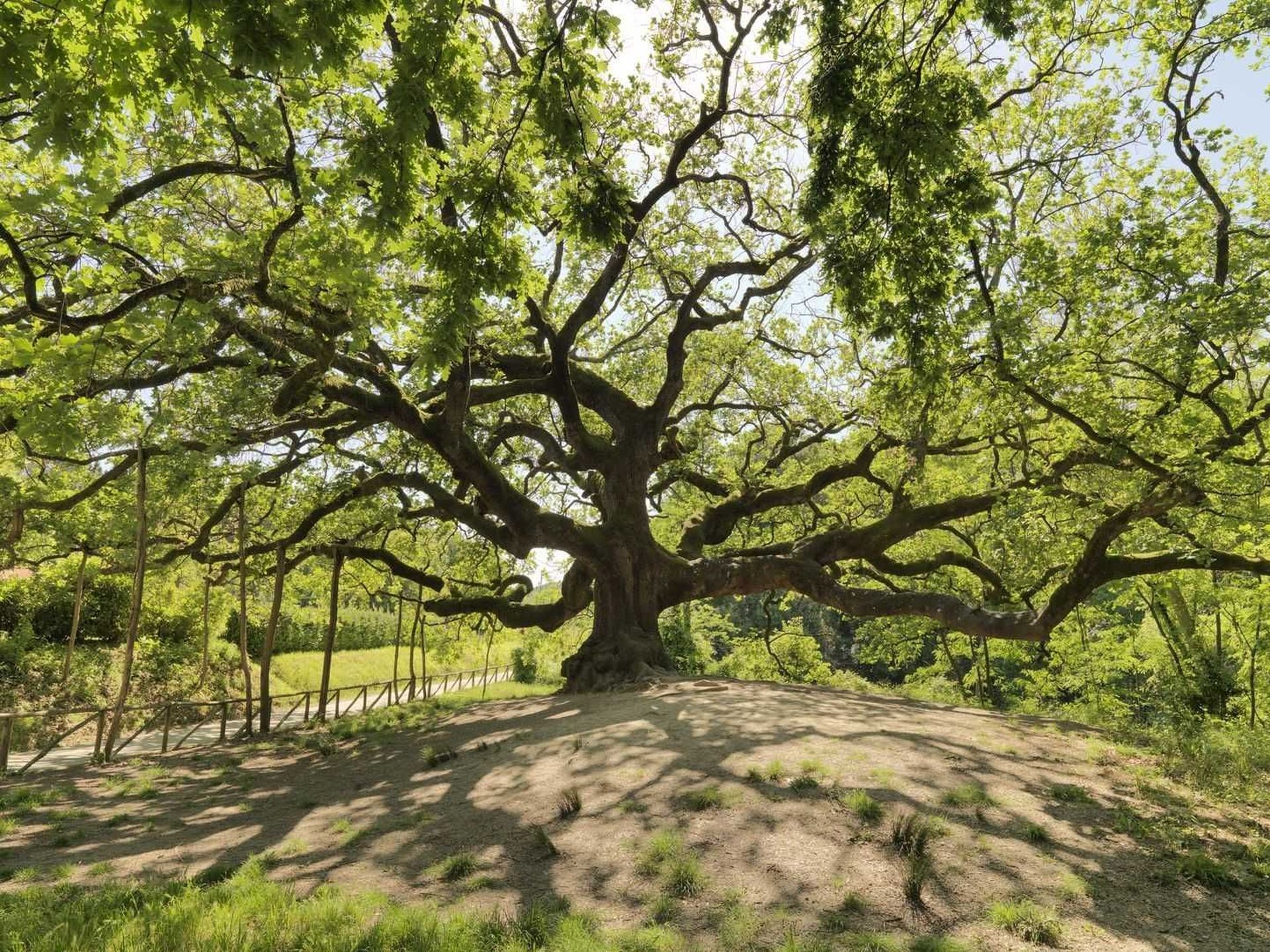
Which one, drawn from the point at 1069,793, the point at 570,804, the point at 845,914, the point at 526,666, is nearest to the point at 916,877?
the point at 845,914

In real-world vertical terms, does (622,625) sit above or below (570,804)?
above

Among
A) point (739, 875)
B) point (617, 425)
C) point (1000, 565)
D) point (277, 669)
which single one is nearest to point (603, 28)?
point (739, 875)

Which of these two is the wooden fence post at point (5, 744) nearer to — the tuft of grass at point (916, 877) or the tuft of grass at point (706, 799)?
the tuft of grass at point (706, 799)

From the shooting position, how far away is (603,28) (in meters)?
4.74

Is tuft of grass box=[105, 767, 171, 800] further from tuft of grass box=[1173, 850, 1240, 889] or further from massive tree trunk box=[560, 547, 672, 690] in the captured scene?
tuft of grass box=[1173, 850, 1240, 889]

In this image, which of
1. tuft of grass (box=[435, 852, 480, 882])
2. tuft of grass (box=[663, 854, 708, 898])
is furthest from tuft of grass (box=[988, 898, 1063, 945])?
tuft of grass (box=[435, 852, 480, 882])

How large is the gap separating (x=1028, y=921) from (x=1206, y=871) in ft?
5.36

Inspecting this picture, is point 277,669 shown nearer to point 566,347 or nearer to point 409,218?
point 566,347

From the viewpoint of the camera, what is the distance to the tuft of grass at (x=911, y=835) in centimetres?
482

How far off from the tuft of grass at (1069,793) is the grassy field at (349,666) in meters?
19.6

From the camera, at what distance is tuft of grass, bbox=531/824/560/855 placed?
217 inches

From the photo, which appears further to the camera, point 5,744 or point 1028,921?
point 5,744

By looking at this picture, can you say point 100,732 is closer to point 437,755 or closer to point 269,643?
point 269,643

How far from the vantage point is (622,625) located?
13.5 metres
